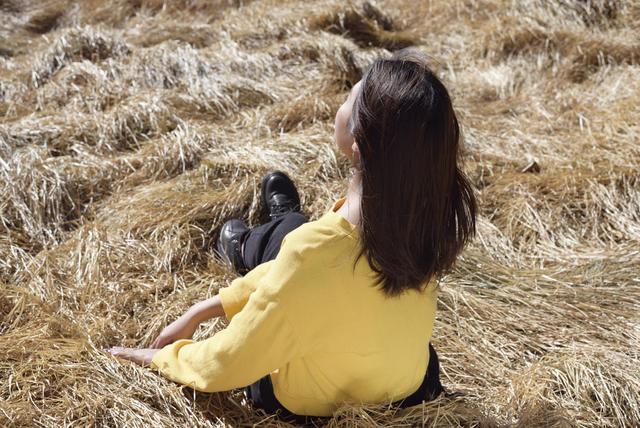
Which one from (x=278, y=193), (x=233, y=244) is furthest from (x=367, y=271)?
(x=278, y=193)

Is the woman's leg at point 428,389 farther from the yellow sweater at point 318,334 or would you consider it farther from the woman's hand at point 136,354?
the woman's hand at point 136,354

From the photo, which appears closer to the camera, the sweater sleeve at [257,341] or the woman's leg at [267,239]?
the sweater sleeve at [257,341]

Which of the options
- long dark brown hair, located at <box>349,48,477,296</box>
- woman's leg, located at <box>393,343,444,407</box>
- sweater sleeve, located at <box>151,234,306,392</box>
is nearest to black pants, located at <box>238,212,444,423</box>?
woman's leg, located at <box>393,343,444,407</box>

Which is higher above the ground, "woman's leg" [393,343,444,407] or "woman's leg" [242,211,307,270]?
"woman's leg" [242,211,307,270]

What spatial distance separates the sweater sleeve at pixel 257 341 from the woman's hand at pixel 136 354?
0.22m

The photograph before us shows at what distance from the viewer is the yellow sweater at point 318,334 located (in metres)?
1.32

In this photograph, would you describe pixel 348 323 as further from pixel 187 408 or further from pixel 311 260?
pixel 187 408

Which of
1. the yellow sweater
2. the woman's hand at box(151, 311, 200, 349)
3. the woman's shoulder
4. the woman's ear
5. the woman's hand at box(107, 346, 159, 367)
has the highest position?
the woman's ear

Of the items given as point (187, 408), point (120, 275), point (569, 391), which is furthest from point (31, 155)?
point (569, 391)

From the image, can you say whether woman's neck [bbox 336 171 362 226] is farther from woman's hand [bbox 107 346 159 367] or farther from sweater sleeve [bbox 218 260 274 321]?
woman's hand [bbox 107 346 159 367]

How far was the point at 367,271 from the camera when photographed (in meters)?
1.34

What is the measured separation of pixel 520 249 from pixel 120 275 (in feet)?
5.16

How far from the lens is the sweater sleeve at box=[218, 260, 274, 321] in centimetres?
156

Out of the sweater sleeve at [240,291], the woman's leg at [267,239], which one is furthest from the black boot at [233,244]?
the sweater sleeve at [240,291]
